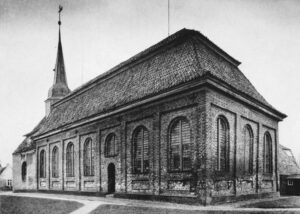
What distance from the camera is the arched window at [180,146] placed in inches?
597

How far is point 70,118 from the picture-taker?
24.4m

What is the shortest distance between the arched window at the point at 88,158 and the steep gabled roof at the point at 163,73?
1.90 meters

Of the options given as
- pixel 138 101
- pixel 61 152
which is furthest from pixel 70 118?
pixel 138 101

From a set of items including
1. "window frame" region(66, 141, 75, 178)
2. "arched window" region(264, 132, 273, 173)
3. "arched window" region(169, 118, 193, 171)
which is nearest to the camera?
"arched window" region(169, 118, 193, 171)

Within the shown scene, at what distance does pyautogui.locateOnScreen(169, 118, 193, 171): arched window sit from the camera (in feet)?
49.8

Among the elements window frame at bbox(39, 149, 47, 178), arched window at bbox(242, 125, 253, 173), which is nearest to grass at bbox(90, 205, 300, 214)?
arched window at bbox(242, 125, 253, 173)

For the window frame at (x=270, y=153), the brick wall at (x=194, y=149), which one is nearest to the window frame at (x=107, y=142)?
the brick wall at (x=194, y=149)

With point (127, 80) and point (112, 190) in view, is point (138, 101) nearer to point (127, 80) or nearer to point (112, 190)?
point (127, 80)

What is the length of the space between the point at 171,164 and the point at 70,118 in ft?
37.3

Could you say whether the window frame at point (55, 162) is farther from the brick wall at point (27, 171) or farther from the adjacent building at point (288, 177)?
the adjacent building at point (288, 177)

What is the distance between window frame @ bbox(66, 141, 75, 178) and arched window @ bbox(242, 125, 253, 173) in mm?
12928

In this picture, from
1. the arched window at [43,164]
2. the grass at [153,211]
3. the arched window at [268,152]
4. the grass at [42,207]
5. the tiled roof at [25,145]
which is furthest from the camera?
the tiled roof at [25,145]

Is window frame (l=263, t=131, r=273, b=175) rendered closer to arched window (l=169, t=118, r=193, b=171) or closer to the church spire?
arched window (l=169, t=118, r=193, b=171)

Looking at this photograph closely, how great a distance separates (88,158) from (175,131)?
888 centimetres
